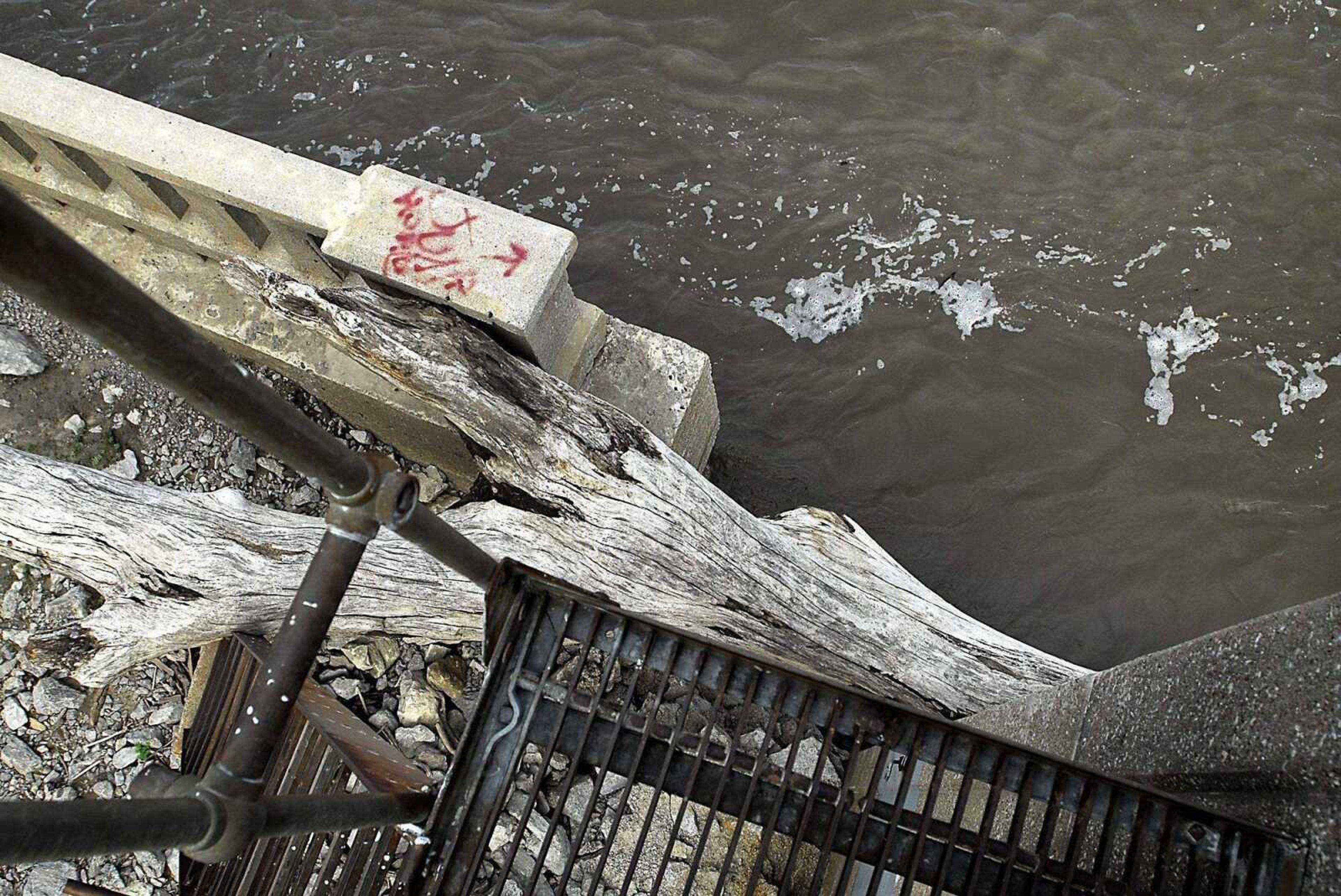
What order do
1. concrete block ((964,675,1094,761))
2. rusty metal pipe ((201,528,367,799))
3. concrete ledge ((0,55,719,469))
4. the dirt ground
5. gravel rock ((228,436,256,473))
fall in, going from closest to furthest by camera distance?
1. rusty metal pipe ((201,528,367,799))
2. concrete block ((964,675,1094,761))
3. concrete ledge ((0,55,719,469))
4. the dirt ground
5. gravel rock ((228,436,256,473))

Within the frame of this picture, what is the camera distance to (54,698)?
4.12 metres

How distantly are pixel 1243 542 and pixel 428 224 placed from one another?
14.5 feet

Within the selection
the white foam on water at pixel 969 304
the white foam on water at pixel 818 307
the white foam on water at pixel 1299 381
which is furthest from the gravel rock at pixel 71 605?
the white foam on water at pixel 1299 381

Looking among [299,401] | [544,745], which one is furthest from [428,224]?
[544,745]

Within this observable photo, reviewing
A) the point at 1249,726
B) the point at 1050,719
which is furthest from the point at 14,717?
the point at 1249,726

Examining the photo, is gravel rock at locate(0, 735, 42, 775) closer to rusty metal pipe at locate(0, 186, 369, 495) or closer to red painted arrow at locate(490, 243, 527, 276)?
red painted arrow at locate(490, 243, 527, 276)

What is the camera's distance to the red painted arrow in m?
3.87

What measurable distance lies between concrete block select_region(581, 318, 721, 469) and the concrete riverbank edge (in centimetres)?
223

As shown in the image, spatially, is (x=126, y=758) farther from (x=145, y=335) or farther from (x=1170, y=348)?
(x=1170, y=348)

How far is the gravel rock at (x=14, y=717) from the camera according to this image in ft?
13.4

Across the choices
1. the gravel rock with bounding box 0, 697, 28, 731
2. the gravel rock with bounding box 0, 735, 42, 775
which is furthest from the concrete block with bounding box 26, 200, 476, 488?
the gravel rock with bounding box 0, 735, 42, 775

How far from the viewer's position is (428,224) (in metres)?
3.91

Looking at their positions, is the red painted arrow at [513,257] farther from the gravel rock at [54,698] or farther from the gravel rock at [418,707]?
the gravel rock at [54,698]

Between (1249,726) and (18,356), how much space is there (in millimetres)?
5367
